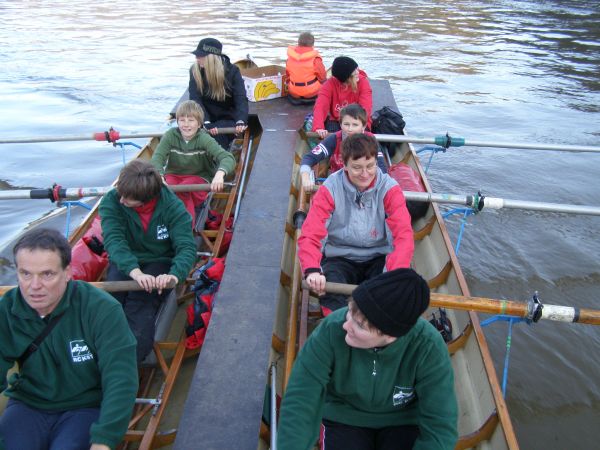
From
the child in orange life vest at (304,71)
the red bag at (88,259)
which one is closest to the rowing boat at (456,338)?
the red bag at (88,259)

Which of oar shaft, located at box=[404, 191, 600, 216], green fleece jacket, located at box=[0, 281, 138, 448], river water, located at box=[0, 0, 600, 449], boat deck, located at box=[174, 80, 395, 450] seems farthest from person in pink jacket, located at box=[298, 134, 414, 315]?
river water, located at box=[0, 0, 600, 449]

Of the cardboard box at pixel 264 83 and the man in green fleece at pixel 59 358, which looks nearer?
the man in green fleece at pixel 59 358

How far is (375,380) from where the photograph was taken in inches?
90.9

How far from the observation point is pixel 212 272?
4168 millimetres

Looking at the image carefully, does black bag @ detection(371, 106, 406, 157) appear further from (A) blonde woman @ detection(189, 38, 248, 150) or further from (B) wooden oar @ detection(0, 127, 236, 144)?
(B) wooden oar @ detection(0, 127, 236, 144)

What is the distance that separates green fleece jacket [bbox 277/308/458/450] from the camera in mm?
2250

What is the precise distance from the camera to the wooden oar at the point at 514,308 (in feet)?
10.6

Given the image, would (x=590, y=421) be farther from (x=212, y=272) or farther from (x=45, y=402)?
(x=45, y=402)

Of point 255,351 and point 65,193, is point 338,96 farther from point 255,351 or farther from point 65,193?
point 255,351

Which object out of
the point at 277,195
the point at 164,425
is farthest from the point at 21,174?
the point at 164,425

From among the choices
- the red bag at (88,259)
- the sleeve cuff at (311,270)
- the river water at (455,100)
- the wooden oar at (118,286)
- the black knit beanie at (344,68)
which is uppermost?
the black knit beanie at (344,68)

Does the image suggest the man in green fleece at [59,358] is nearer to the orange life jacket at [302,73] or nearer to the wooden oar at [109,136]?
the wooden oar at [109,136]

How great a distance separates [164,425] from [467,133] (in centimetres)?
943

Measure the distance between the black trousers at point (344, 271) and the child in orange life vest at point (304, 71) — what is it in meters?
4.68
